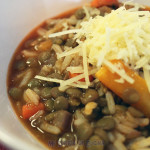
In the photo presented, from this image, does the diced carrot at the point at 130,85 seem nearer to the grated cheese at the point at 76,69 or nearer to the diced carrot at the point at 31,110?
the grated cheese at the point at 76,69

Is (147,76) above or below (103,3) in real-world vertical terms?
below

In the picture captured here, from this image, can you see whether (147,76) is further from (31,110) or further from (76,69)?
(31,110)

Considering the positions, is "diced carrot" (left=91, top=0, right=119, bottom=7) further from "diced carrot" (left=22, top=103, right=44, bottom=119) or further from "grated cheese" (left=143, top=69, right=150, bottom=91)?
"diced carrot" (left=22, top=103, right=44, bottom=119)

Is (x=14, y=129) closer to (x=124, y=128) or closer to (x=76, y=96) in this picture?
(x=76, y=96)

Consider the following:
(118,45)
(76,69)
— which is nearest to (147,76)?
(118,45)

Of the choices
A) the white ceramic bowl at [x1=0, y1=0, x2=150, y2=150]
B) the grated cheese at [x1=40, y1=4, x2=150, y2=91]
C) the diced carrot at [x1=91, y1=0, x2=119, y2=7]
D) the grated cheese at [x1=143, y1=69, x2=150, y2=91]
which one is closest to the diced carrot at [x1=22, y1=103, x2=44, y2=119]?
the white ceramic bowl at [x1=0, y1=0, x2=150, y2=150]

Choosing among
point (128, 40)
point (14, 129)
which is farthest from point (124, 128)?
point (14, 129)

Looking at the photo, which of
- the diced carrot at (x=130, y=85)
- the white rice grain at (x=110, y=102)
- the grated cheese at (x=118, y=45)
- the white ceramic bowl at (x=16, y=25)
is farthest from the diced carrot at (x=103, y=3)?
the white rice grain at (x=110, y=102)
